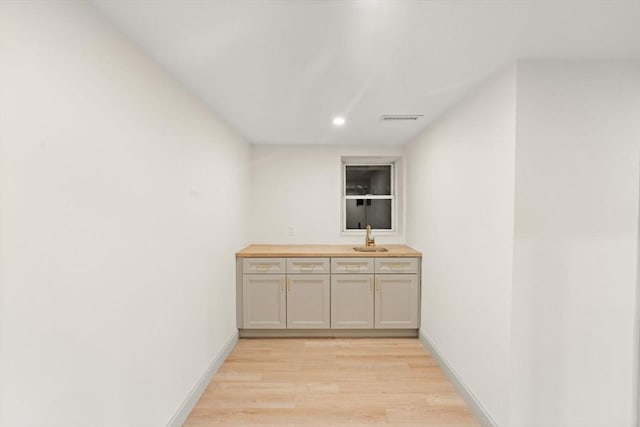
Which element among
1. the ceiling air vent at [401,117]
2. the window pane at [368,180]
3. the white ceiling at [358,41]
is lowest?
the window pane at [368,180]

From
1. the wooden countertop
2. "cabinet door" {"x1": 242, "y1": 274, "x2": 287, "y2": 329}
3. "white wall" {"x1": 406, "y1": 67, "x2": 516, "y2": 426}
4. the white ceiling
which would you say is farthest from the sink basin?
the white ceiling

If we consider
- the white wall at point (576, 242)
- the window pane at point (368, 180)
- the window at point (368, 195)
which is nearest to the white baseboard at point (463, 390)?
the white wall at point (576, 242)

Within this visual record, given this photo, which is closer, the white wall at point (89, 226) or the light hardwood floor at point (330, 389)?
the white wall at point (89, 226)

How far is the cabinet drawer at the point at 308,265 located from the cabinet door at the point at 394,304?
61 cm

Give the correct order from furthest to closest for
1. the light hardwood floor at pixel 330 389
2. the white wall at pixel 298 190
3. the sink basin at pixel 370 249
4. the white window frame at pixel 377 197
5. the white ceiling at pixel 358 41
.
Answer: the white window frame at pixel 377 197
the white wall at pixel 298 190
the sink basin at pixel 370 249
the light hardwood floor at pixel 330 389
the white ceiling at pixel 358 41

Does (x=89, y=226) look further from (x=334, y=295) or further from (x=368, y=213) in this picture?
(x=368, y=213)

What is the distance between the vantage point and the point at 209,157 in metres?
2.68

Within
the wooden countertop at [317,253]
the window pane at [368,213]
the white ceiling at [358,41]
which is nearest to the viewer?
the white ceiling at [358,41]

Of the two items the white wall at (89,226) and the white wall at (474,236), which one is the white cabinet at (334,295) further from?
the white wall at (89,226)

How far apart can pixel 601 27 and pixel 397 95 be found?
1144mm

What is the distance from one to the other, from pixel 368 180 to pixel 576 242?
2.79 metres

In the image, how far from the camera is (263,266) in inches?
140

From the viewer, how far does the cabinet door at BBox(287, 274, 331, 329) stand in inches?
141

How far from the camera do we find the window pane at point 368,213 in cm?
439
